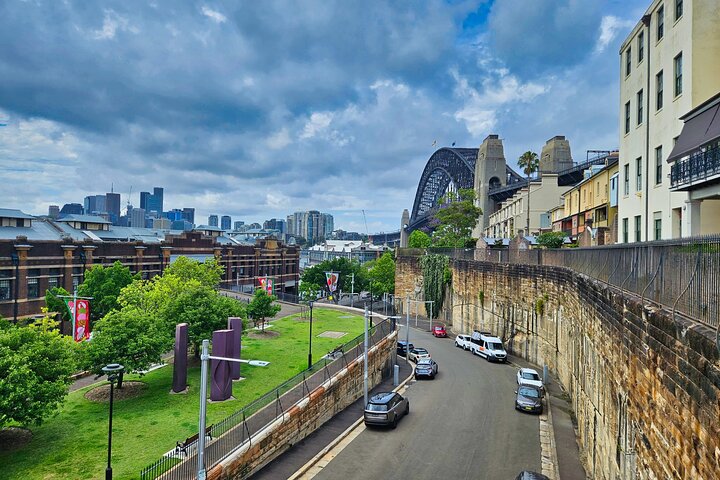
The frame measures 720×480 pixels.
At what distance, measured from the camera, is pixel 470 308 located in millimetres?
55094

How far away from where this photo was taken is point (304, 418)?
23156 millimetres

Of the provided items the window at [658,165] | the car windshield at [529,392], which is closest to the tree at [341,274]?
the car windshield at [529,392]

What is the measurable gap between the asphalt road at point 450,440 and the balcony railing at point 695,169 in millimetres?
14986

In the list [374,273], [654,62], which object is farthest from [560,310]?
[374,273]

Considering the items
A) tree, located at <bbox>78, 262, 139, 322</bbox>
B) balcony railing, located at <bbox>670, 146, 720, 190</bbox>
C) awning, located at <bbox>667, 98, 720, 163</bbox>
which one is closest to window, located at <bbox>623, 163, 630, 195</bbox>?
balcony railing, located at <bbox>670, 146, 720, 190</bbox>

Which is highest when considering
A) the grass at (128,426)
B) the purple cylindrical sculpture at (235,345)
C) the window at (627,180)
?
the window at (627,180)

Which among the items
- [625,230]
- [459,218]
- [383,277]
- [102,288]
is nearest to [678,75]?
[625,230]

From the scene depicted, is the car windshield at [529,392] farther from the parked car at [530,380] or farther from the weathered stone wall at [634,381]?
the weathered stone wall at [634,381]

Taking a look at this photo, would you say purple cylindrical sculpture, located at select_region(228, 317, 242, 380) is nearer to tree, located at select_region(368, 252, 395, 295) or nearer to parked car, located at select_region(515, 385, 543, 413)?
parked car, located at select_region(515, 385, 543, 413)

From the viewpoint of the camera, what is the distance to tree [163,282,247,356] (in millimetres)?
32281

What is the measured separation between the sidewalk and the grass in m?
4.07

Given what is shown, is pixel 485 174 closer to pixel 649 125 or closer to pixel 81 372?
pixel 649 125

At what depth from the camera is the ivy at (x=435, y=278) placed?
6562cm

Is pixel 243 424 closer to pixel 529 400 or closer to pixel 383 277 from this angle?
pixel 529 400
